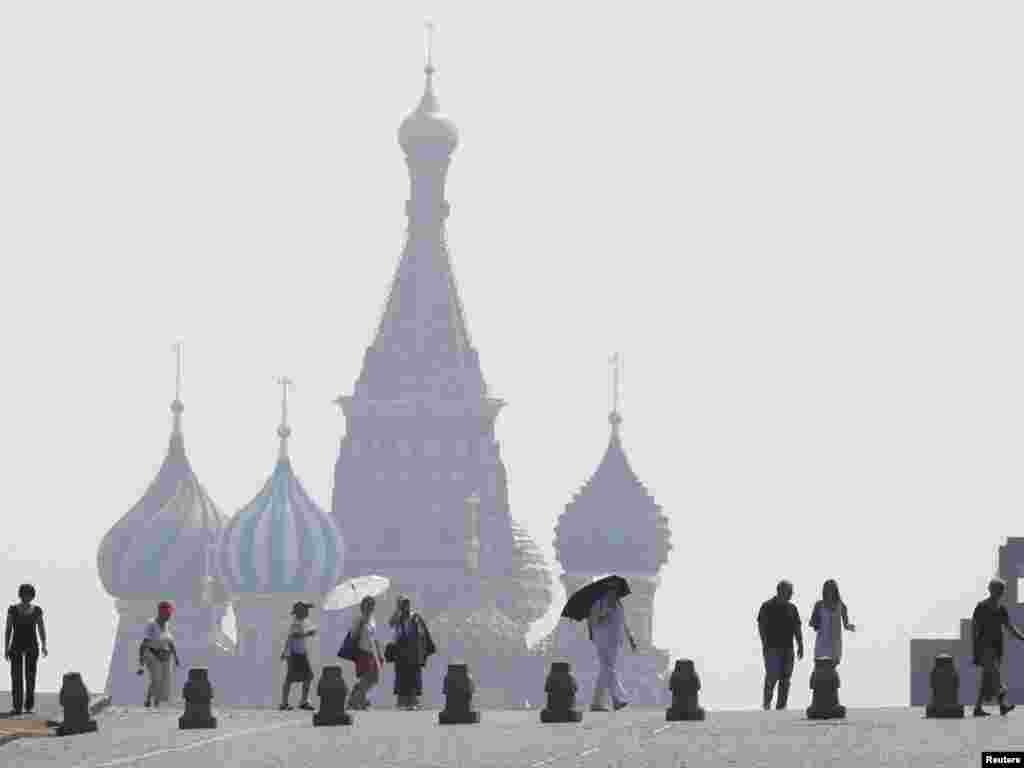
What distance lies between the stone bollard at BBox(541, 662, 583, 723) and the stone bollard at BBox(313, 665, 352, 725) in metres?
2.67

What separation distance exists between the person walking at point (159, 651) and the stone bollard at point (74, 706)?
5558 millimetres

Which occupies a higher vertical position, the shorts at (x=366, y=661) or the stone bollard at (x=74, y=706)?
the shorts at (x=366, y=661)

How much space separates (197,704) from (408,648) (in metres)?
5.20

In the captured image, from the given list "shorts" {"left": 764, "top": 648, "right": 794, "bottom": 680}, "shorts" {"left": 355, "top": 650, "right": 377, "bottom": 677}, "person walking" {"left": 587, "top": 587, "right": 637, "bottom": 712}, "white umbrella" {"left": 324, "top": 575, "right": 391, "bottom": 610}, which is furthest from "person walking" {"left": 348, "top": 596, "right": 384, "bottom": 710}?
"shorts" {"left": 764, "top": 648, "right": 794, "bottom": 680}

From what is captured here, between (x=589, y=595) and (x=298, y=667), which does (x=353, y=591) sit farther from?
(x=589, y=595)

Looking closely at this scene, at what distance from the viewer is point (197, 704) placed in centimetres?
5491

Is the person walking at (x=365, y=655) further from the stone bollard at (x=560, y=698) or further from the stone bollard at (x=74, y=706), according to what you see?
the stone bollard at (x=74, y=706)

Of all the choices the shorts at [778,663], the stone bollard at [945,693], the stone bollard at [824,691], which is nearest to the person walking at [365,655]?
the shorts at [778,663]

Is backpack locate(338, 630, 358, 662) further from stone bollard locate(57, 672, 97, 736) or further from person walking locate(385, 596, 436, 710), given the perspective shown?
stone bollard locate(57, 672, 97, 736)

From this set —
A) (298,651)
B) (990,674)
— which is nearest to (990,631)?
(990,674)

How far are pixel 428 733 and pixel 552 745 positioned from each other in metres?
3.61

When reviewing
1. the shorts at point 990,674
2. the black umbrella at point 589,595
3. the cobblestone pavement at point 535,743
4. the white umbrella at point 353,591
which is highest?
the white umbrella at point 353,591

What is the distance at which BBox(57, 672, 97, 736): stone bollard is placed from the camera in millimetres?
53656

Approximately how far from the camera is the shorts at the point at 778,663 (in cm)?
5728
